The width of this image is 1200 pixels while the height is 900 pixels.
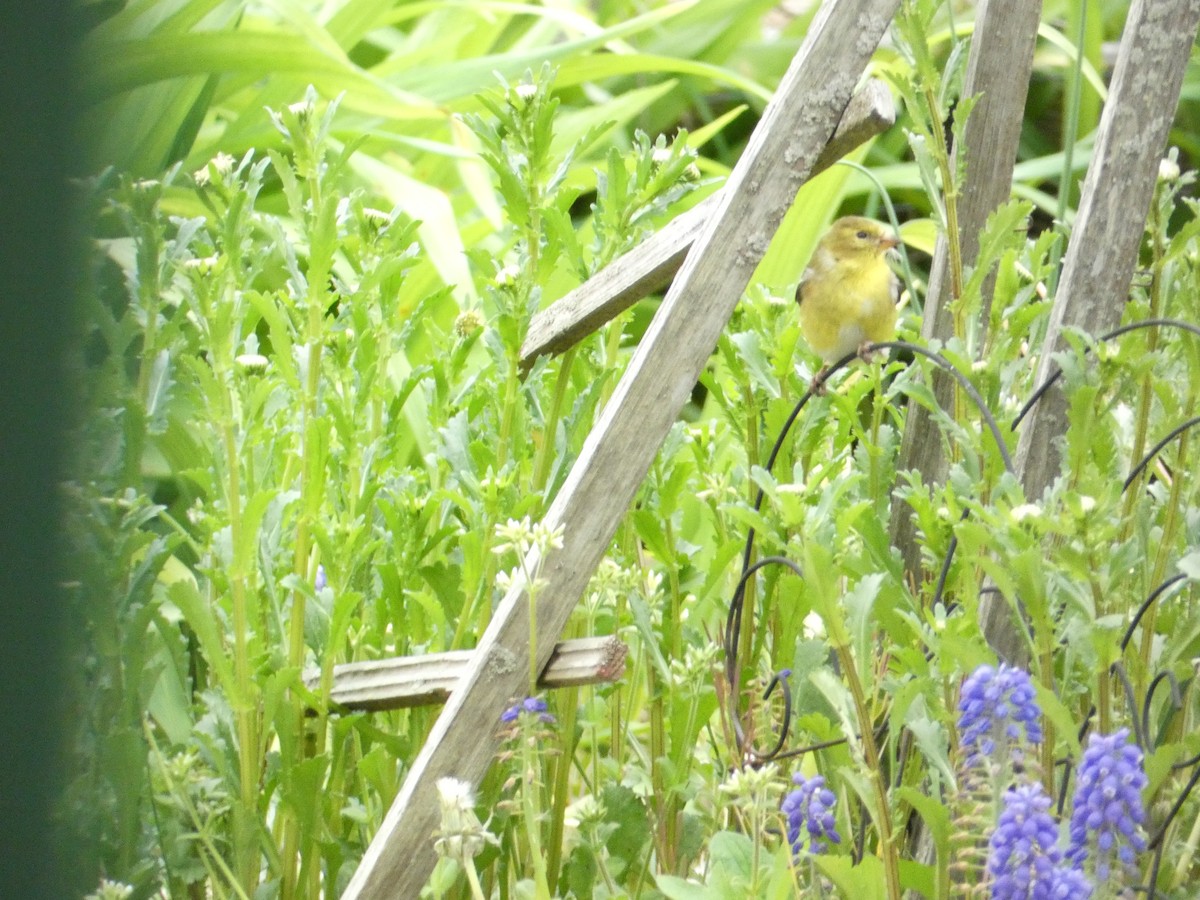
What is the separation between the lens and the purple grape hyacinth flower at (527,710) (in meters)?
0.79

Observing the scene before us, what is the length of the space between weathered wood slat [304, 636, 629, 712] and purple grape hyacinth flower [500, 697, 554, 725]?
0.11ft

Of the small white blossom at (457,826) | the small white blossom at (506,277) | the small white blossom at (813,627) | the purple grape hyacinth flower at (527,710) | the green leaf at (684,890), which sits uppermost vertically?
the small white blossom at (506,277)

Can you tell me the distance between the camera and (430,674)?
92cm

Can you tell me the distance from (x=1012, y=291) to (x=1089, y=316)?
0.33ft

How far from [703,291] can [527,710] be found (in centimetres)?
29

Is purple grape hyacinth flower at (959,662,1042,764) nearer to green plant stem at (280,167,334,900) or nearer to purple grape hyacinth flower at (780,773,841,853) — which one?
purple grape hyacinth flower at (780,773,841,853)

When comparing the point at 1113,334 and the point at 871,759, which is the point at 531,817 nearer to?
the point at 871,759

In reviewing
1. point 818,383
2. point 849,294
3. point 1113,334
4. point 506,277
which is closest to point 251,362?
point 506,277

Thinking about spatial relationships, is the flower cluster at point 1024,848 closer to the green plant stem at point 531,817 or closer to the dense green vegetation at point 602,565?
the dense green vegetation at point 602,565

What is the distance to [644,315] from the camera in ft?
8.15

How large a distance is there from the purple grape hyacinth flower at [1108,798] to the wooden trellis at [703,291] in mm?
322

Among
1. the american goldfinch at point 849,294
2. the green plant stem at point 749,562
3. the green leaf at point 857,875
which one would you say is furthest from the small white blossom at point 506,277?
the american goldfinch at point 849,294

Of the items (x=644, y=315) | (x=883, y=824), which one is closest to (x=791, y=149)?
(x=883, y=824)

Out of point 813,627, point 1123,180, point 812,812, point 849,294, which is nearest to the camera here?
point 812,812
